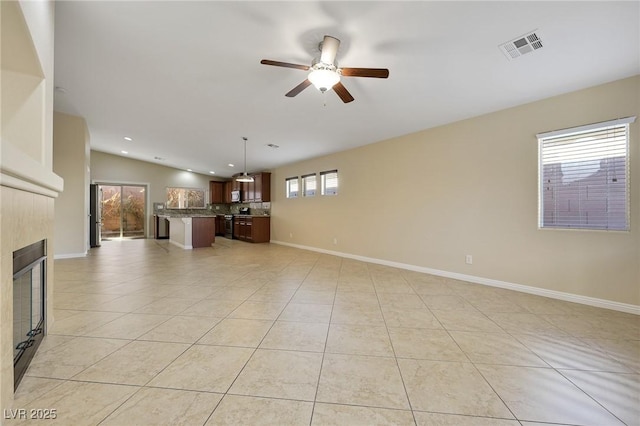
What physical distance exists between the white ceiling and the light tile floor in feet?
8.40

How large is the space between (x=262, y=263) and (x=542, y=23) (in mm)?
5085

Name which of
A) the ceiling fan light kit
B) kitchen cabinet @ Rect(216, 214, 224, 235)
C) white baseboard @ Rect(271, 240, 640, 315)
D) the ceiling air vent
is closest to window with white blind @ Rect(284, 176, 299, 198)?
white baseboard @ Rect(271, 240, 640, 315)

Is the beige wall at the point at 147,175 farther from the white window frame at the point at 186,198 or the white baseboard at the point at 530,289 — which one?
the white baseboard at the point at 530,289

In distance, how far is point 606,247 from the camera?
2898 mm

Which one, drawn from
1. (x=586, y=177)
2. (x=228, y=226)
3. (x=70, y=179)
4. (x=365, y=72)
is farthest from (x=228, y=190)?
(x=586, y=177)

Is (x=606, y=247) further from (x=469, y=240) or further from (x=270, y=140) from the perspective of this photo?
(x=270, y=140)

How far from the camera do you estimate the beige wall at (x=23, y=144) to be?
130 cm

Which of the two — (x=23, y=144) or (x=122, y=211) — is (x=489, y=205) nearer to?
(x=23, y=144)

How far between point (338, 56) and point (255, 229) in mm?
6773

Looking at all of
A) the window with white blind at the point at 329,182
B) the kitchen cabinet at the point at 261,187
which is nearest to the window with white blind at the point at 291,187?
the kitchen cabinet at the point at 261,187

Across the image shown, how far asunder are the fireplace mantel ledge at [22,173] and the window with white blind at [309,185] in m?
5.54

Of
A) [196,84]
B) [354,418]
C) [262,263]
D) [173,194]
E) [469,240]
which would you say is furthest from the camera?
[173,194]

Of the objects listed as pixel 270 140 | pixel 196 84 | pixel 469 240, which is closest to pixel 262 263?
pixel 270 140

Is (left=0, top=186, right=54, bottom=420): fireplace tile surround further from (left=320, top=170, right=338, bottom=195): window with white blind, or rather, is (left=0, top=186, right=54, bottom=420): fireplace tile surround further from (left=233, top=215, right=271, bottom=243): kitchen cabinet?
(left=233, top=215, right=271, bottom=243): kitchen cabinet
